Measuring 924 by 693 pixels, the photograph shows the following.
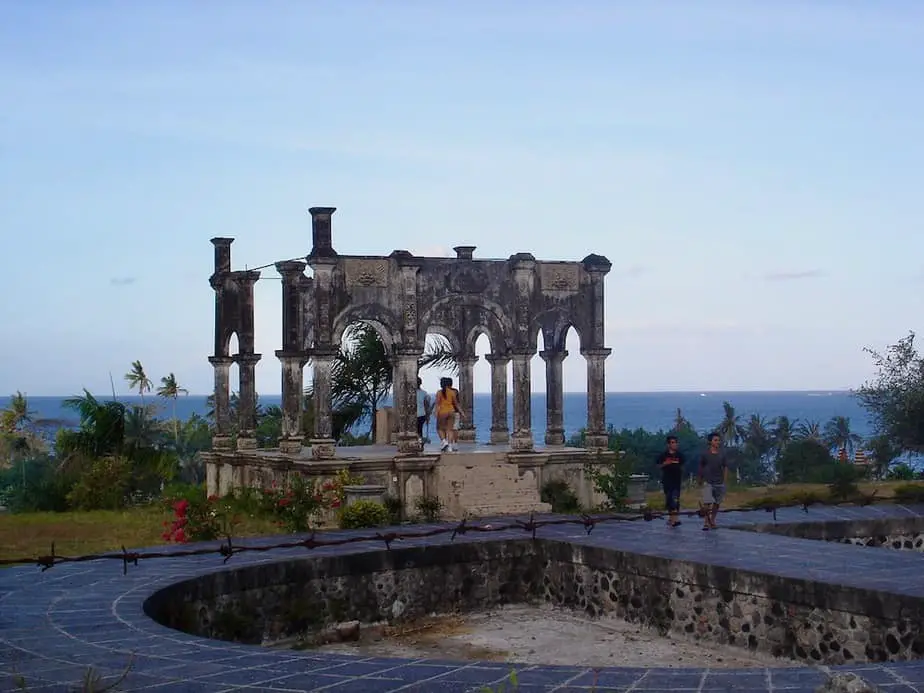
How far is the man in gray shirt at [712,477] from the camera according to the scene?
1758cm

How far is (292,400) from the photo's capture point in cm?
2378

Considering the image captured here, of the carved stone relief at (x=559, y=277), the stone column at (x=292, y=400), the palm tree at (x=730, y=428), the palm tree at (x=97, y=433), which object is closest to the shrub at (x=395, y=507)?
the stone column at (x=292, y=400)

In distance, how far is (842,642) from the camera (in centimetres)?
1195

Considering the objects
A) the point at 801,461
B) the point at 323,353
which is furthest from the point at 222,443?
the point at 801,461

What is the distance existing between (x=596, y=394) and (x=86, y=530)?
10.0 meters

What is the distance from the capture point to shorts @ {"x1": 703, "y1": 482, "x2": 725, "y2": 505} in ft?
58.0

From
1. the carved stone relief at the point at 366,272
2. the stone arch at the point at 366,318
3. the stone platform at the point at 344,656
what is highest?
the carved stone relief at the point at 366,272

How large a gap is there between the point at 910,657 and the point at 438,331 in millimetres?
17518

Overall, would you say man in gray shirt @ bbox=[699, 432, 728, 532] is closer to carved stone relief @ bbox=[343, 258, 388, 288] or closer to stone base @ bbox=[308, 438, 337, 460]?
stone base @ bbox=[308, 438, 337, 460]

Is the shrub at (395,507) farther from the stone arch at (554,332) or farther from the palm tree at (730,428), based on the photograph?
the palm tree at (730,428)

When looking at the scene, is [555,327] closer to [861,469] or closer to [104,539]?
[104,539]

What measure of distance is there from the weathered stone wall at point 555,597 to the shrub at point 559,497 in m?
6.44

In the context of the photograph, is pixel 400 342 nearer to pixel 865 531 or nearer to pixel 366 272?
pixel 366 272

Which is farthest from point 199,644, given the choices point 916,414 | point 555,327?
point 916,414
